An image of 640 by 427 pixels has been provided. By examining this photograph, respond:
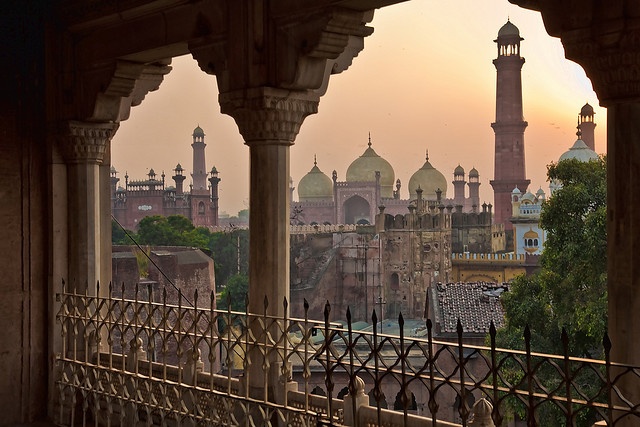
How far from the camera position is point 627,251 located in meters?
2.81

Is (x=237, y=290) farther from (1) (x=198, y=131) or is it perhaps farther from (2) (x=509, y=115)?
(1) (x=198, y=131)

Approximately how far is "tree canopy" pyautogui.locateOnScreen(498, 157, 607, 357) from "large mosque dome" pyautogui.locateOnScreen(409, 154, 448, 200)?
37.0 m

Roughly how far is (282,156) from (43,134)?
230cm

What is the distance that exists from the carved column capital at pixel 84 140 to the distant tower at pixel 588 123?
1511 inches

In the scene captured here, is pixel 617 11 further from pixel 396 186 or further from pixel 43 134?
pixel 396 186

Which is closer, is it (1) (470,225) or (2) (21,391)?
(2) (21,391)

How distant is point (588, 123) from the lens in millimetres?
41688

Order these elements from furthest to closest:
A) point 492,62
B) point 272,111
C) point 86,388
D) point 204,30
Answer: point 492,62, point 86,388, point 204,30, point 272,111

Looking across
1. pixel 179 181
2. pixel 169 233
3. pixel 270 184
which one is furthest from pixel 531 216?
pixel 270 184

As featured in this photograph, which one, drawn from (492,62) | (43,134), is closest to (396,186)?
(492,62)

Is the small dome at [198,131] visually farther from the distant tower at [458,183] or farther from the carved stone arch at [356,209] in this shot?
the distant tower at [458,183]

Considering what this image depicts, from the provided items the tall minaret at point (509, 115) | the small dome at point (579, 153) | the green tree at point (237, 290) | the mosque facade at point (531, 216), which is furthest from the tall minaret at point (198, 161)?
the small dome at point (579, 153)

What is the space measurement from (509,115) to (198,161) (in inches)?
1087

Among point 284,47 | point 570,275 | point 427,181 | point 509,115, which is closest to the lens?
point 284,47
